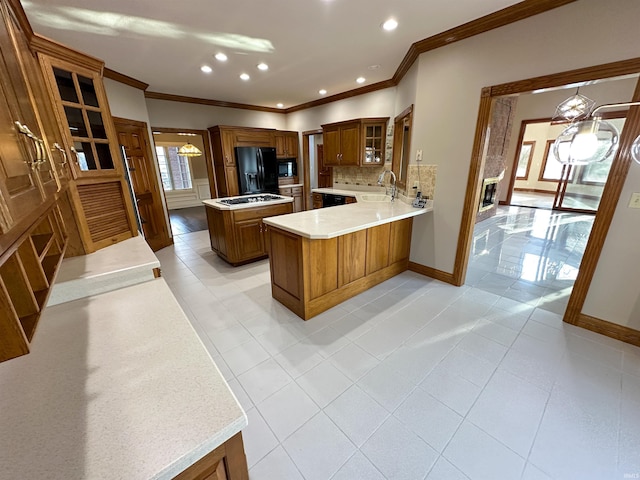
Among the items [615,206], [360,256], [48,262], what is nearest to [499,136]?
[615,206]

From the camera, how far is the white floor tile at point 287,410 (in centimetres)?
148

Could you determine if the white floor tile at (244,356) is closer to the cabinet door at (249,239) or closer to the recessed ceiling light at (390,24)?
the cabinet door at (249,239)

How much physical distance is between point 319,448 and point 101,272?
151 centimetres

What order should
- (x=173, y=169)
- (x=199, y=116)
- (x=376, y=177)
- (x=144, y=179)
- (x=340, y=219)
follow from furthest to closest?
(x=173, y=169)
(x=199, y=116)
(x=376, y=177)
(x=144, y=179)
(x=340, y=219)

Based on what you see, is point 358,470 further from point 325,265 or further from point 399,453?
point 325,265

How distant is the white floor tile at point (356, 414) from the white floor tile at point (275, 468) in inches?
12.8

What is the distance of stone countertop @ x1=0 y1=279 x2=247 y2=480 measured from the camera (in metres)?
0.59

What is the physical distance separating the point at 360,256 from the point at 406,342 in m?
1.01

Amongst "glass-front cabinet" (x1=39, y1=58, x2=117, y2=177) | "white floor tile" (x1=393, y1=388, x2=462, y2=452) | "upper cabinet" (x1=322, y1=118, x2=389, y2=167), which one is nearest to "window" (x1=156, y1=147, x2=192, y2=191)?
"upper cabinet" (x1=322, y1=118, x2=389, y2=167)

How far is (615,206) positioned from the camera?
1996 mm

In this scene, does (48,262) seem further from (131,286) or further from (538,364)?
(538,364)

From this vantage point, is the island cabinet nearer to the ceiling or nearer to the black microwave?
the ceiling

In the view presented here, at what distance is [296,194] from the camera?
21.2ft

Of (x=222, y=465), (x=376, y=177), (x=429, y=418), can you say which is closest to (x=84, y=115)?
(x=222, y=465)
